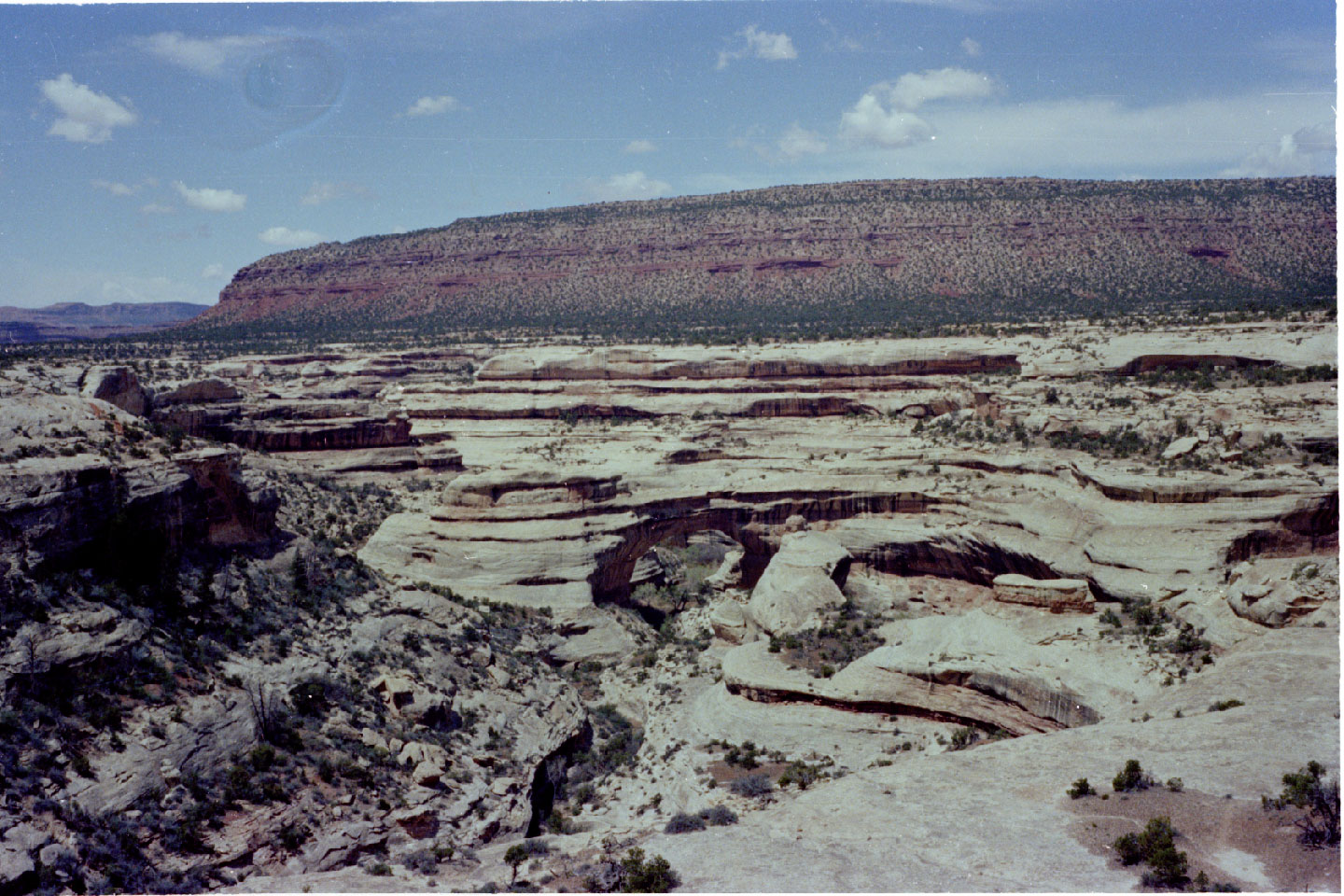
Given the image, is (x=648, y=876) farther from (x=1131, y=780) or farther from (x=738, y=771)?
(x=738, y=771)

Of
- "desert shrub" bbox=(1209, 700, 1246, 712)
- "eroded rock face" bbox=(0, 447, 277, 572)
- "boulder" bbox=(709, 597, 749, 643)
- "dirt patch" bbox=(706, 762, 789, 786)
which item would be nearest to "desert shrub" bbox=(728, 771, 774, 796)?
"dirt patch" bbox=(706, 762, 789, 786)

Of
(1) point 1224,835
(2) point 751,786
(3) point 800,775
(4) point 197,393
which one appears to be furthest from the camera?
(4) point 197,393

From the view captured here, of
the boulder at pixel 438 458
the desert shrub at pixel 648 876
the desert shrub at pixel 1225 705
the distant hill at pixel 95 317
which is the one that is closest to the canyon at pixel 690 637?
the desert shrub at pixel 1225 705

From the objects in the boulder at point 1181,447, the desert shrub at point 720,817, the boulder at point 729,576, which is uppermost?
the boulder at point 1181,447

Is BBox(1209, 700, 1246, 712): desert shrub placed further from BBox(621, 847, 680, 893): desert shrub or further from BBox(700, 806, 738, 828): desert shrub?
BBox(621, 847, 680, 893): desert shrub

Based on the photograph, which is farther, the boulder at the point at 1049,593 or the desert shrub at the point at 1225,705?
the boulder at the point at 1049,593

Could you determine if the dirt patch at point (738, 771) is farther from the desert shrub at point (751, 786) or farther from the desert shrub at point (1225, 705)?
the desert shrub at point (1225, 705)

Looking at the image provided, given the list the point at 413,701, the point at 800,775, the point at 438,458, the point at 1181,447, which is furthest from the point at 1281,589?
the point at 438,458
